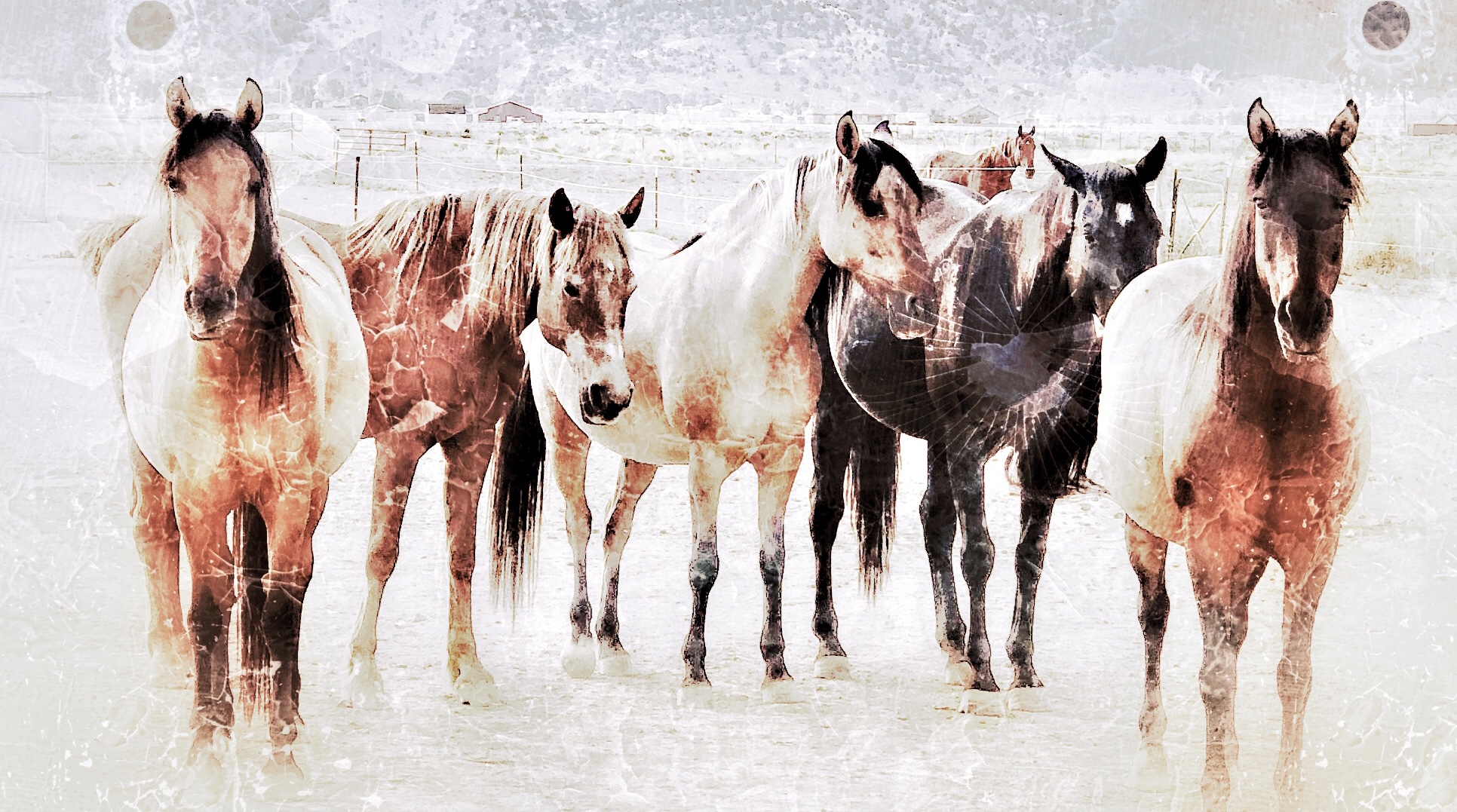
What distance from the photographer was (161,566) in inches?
147

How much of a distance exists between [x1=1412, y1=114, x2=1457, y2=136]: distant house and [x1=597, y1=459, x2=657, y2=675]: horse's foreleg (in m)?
2.87

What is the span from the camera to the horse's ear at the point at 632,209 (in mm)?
3766

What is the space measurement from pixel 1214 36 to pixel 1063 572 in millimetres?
2308

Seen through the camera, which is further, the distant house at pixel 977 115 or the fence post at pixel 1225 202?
the distant house at pixel 977 115

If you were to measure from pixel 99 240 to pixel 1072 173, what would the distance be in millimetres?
3030

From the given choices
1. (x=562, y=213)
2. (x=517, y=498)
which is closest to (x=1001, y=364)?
(x=562, y=213)

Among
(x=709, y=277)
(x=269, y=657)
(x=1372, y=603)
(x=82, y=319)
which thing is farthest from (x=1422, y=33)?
(x=82, y=319)

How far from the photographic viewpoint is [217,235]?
9.41 feet

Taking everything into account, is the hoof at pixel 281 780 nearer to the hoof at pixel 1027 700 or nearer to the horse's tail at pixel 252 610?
the horse's tail at pixel 252 610

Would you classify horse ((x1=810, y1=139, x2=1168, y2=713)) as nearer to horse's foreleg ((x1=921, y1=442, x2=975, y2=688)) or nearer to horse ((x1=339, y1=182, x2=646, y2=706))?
horse's foreleg ((x1=921, y1=442, x2=975, y2=688))

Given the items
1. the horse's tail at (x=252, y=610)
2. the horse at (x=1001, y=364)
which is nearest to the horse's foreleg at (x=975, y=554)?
the horse at (x=1001, y=364)

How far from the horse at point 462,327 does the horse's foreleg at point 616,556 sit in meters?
0.55

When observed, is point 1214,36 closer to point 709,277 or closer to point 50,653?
point 709,277

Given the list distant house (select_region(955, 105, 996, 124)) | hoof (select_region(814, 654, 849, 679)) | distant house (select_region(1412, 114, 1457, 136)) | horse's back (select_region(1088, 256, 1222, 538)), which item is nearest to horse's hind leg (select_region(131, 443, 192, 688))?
hoof (select_region(814, 654, 849, 679))
